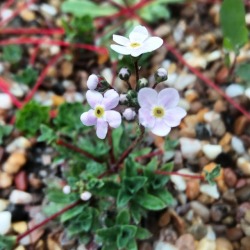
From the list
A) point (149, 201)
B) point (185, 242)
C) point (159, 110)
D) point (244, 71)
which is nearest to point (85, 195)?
point (149, 201)

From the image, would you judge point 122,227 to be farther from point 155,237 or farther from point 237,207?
point 237,207

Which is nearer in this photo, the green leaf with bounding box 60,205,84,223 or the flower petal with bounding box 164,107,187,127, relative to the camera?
the flower petal with bounding box 164,107,187,127

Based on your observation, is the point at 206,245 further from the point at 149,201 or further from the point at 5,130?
the point at 5,130

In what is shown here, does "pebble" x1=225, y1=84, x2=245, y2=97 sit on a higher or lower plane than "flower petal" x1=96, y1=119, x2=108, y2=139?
lower

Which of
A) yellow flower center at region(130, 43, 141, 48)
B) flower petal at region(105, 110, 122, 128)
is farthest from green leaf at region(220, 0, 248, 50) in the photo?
flower petal at region(105, 110, 122, 128)

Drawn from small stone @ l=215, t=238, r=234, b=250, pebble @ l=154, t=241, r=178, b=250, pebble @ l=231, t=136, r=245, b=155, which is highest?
pebble @ l=231, t=136, r=245, b=155

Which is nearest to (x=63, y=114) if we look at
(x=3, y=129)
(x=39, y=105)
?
(x=39, y=105)

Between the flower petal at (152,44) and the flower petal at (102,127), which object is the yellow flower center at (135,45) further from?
the flower petal at (102,127)

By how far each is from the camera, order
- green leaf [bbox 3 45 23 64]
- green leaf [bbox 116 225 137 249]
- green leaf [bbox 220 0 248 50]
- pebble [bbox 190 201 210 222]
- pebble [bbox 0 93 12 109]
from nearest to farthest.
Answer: green leaf [bbox 116 225 137 249]
pebble [bbox 190 201 210 222]
green leaf [bbox 220 0 248 50]
pebble [bbox 0 93 12 109]
green leaf [bbox 3 45 23 64]

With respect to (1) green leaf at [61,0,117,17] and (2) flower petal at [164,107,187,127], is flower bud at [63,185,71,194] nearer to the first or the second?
(2) flower petal at [164,107,187,127]
